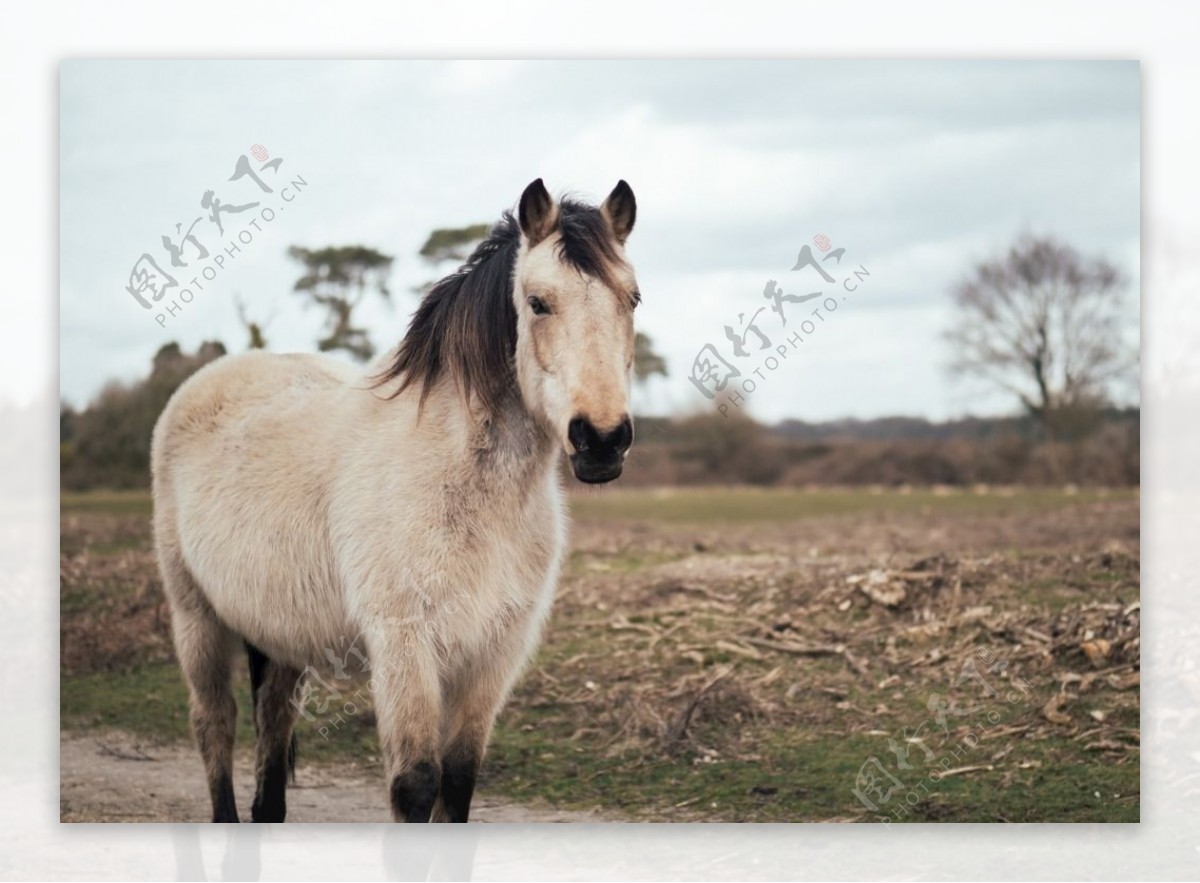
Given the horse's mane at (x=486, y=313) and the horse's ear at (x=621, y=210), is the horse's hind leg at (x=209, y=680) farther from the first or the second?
the horse's ear at (x=621, y=210)

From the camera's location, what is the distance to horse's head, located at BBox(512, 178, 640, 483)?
2.99 m

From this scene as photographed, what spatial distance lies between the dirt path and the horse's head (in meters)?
1.86

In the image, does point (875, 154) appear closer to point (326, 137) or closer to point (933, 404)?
point (933, 404)

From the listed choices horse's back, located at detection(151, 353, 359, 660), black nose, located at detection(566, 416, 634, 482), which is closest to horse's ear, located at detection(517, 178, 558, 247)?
black nose, located at detection(566, 416, 634, 482)

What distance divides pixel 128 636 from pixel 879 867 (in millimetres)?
2990

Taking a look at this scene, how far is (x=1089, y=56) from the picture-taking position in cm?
434

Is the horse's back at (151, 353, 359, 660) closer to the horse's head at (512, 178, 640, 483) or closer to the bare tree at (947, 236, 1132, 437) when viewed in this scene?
the horse's head at (512, 178, 640, 483)

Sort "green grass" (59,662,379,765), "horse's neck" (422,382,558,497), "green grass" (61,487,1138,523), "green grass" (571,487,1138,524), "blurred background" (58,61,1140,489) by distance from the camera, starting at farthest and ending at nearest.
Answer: "green grass" (571,487,1138,524)
"green grass" (61,487,1138,523)
"green grass" (59,662,379,765)
"blurred background" (58,61,1140,489)
"horse's neck" (422,382,558,497)

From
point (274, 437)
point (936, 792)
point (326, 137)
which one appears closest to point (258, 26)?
point (326, 137)

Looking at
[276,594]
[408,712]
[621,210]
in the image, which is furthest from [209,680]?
[621,210]

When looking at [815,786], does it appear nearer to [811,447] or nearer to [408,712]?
[811,447]

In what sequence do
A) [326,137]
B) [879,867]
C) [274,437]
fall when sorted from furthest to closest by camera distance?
[326,137] < [879,867] < [274,437]

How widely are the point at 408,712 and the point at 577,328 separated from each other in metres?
1.09

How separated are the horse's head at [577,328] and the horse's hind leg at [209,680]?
58.8 inches
